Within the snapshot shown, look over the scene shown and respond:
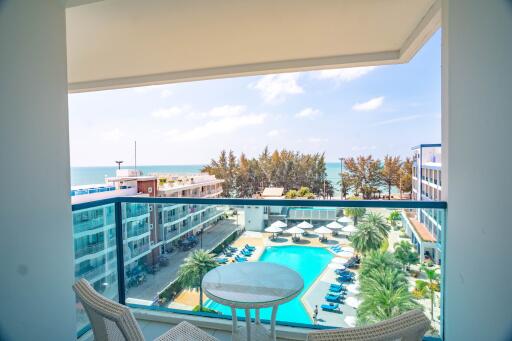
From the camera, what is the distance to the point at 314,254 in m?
2.39

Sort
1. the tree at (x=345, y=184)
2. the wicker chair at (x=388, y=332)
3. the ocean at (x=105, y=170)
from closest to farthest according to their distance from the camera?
the wicker chair at (x=388, y=332) → the tree at (x=345, y=184) → the ocean at (x=105, y=170)

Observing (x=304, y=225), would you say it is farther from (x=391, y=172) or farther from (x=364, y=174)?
(x=364, y=174)

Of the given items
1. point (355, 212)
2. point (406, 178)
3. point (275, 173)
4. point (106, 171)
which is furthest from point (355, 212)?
point (106, 171)

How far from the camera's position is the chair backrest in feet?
3.23

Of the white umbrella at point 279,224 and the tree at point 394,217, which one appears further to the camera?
the white umbrella at point 279,224

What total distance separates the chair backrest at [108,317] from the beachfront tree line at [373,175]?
2484 centimetres

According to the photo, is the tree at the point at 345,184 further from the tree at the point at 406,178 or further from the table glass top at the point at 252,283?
the table glass top at the point at 252,283

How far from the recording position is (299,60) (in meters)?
4.25

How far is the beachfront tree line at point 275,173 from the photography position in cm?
2705

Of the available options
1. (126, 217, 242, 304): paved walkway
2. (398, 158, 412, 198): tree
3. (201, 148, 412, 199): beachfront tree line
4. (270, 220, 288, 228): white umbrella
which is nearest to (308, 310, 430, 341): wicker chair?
(270, 220, 288, 228): white umbrella
